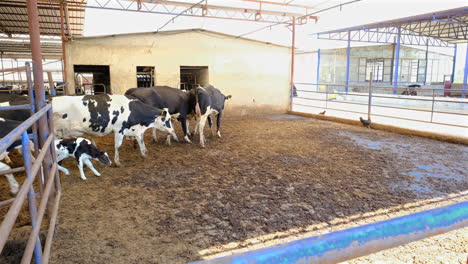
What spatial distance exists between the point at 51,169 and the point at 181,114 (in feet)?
15.7

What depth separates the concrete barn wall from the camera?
34.2 feet

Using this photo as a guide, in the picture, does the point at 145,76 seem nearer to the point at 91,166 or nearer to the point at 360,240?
the point at 91,166

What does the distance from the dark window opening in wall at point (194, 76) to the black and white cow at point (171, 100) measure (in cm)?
440

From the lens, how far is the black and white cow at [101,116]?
5398 millimetres

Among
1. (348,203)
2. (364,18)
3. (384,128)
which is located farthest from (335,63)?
(348,203)

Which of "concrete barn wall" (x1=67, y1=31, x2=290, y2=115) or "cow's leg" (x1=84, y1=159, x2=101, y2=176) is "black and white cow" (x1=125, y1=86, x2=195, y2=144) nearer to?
"cow's leg" (x1=84, y1=159, x2=101, y2=176)

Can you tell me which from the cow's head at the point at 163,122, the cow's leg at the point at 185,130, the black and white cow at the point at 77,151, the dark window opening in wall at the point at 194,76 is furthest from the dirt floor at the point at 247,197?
the dark window opening in wall at the point at 194,76

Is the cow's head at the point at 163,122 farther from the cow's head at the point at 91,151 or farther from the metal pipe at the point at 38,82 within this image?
the metal pipe at the point at 38,82

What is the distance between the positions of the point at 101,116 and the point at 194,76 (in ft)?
27.3

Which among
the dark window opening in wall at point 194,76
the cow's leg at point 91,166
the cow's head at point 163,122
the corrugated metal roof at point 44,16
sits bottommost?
the cow's leg at point 91,166

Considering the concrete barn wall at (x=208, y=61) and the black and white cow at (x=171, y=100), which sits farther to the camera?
the concrete barn wall at (x=208, y=61)

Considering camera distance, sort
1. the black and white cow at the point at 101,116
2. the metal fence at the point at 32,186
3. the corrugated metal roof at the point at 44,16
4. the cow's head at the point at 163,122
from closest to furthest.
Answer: the metal fence at the point at 32,186 < the black and white cow at the point at 101,116 < the cow's head at the point at 163,122 < the corrugated metal roof at the point at 44,16

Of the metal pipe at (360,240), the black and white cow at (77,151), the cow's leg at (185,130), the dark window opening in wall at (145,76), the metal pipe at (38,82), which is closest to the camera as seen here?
the metal pipe at (360,240)

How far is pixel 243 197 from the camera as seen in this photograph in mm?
4062
